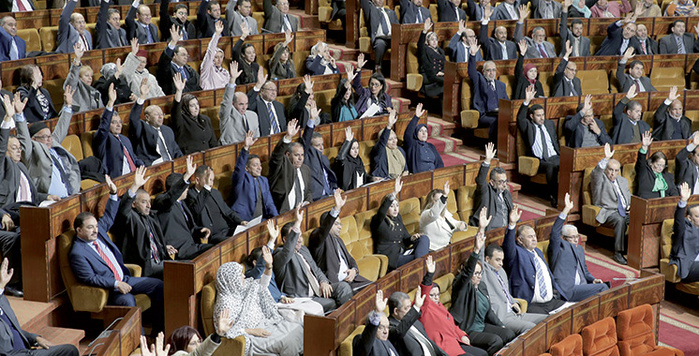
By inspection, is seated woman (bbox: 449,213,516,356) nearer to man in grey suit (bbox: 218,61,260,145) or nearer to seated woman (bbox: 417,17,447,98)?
man in grey suit (bbox: 218,61,260,145)

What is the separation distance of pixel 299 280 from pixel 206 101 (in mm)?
875

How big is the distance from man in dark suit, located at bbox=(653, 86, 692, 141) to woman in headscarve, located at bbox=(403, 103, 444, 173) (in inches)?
34.5

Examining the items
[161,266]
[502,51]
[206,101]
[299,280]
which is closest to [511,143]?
[502,51]

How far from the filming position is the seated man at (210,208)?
2.20 meters

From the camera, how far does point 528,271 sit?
231cm

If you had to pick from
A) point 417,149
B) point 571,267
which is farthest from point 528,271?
point 417,149

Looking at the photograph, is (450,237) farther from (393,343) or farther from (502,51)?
(502,51)

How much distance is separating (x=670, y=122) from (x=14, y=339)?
233 cm

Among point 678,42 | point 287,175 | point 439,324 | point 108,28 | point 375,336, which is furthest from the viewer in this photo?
point 678,42

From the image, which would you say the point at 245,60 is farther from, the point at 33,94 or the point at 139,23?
the point at 33,94

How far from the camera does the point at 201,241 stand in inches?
86.0

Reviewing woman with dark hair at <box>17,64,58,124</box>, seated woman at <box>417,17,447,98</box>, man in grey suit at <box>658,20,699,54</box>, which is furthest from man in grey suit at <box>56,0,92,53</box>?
man in grey suit at <box>658,20,699,54</box>

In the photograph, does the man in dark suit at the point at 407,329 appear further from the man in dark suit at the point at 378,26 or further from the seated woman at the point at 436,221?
the man in dark suit at the point at 378,26

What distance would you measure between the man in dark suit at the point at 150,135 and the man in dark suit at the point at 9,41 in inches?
19.5
